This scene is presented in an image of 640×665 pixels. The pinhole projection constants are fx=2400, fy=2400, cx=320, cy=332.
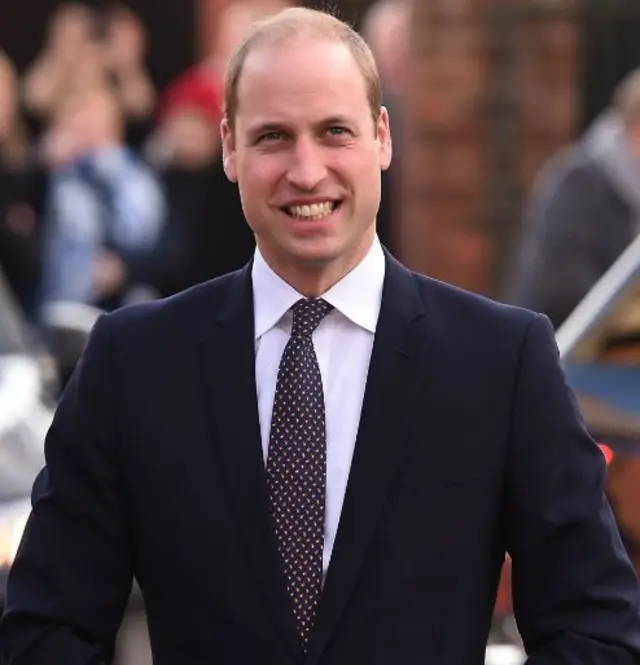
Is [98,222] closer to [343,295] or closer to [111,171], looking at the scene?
[111,171]

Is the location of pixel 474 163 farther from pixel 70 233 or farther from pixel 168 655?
pixel 168 655

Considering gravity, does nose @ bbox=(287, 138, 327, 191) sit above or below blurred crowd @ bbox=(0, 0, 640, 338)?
above

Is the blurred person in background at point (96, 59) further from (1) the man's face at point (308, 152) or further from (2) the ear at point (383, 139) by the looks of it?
(1) the man's face at point (308, 152)

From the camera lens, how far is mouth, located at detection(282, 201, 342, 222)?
324 cm

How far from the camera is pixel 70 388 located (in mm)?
3363

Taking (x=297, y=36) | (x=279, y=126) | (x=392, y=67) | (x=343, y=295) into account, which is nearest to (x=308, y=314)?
(x=343, y=295)

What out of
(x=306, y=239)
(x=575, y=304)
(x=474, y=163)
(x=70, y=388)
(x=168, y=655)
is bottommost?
(x=474, y=163)

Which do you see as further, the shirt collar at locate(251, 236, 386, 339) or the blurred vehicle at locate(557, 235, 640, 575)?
the blurred vehicle at locate(557, 235, 640, 575)

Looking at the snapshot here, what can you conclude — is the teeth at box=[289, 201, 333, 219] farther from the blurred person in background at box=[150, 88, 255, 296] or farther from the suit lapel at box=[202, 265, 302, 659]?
the blurred person in background at box=[150, 88, 255, 296]

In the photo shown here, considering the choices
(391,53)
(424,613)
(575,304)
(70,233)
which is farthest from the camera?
(391,53)

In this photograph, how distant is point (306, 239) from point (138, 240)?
28.8ft

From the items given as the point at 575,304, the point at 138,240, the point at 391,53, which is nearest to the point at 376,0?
the point at 391,53

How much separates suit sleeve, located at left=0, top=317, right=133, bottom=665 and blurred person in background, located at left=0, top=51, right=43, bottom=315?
8565 millimetres

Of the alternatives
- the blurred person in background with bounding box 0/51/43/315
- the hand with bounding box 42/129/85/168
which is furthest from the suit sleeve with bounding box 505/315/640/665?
the hand with bounding box 42/129/85/168
